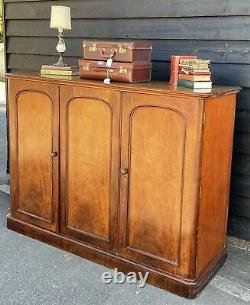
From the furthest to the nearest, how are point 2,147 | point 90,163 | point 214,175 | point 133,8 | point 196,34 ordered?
1. point 2,147
2. point 133,8
3. point 196,34
4. point 90,163
5. point 214,175

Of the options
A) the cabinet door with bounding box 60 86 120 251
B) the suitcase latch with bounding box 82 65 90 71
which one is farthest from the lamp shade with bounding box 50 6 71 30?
the cabinet door with bounding box 60 86 120 251

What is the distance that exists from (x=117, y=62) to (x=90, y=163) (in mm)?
640

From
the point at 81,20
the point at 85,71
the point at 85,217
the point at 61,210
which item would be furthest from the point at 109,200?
the point at 81,20

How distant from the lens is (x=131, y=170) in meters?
2.58

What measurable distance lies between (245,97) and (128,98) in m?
0.84

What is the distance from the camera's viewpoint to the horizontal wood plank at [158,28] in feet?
9.22

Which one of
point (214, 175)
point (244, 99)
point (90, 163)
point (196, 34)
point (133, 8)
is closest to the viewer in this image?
point (214, 175)

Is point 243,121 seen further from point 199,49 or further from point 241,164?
point 199,49

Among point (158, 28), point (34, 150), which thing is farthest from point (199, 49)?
point (34, 150)

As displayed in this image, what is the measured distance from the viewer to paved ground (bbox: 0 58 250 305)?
97.0 inches

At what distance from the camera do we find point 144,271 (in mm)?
2617

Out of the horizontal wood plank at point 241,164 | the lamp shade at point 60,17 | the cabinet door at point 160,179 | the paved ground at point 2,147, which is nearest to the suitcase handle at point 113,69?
the cabinet door at point 160,179

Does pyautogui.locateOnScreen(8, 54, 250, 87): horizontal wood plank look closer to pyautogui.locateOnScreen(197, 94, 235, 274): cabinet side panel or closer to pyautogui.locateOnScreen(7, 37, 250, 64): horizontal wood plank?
pyautogui.locateOnScreen(7, 37, 250, 64): horizontal wood plank

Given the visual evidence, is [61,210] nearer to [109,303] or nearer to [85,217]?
[85,217]
